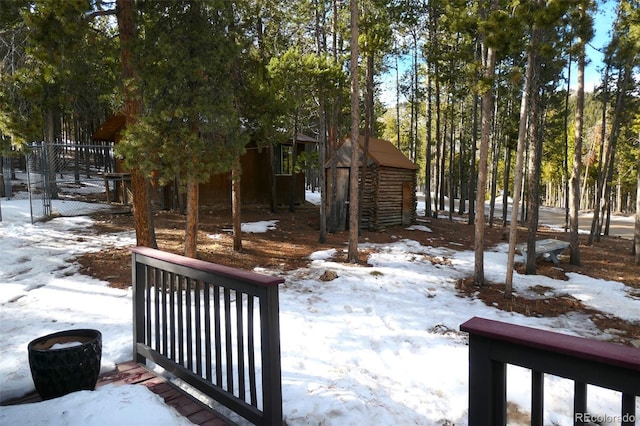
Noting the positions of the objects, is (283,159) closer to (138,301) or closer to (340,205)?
(340,205)

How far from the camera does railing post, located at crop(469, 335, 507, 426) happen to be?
5.53ft

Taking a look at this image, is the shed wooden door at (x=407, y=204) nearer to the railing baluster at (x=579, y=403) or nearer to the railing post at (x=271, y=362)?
the railing post at (x=271, y=362)

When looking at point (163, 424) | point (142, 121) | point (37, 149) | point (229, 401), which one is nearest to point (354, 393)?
point (229, 401)

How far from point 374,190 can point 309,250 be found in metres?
5.50

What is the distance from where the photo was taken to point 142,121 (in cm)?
626

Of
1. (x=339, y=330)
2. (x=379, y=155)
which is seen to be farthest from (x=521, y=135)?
(x=379, y=155)

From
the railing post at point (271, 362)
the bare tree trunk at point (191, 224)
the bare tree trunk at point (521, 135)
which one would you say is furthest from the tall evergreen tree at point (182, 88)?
the bare tree trunk at point (521, 135)

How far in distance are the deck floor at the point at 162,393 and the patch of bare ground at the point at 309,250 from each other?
399 cm

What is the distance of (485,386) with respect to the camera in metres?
1.70

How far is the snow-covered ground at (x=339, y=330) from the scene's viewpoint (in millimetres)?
3346

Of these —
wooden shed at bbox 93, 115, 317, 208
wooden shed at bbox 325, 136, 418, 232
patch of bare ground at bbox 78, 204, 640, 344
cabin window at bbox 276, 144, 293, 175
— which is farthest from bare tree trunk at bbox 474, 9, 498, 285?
cabin window at bbox 276, 144, 293, 175

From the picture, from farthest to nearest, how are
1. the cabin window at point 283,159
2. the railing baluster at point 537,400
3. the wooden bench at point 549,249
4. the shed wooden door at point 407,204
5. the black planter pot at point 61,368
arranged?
1. the cabin window at point 283,159
2. the shed wooden door at point 407,204
3. the wooden bench at point 549,249
4. the black planter pot at point 61,368
5. the railing baluster at point 537,400

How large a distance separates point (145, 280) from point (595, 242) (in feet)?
60.8

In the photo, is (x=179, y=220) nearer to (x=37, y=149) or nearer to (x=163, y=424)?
Answer: (x=37, y=149)
